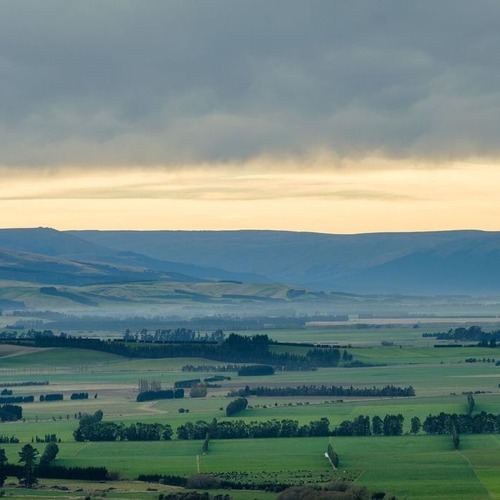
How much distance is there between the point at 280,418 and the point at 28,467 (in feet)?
104

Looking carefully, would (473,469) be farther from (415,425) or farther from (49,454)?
(49,454)

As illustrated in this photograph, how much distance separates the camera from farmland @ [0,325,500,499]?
95625 mm

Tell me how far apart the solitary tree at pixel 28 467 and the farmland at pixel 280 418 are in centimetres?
82

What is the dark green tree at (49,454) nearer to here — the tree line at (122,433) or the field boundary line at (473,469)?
the tree line at (122,433)

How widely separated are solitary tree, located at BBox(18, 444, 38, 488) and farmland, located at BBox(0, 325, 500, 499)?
0.82 metres

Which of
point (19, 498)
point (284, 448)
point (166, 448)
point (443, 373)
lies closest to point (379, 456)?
point (284, 448)

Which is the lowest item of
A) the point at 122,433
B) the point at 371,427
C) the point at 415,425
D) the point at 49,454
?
the point at 49,454

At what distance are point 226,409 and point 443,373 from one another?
4354 cm

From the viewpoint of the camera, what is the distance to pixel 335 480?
9256 centimetres

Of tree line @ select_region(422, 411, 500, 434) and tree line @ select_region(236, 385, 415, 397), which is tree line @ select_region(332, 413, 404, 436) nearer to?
tree line @ select_region(422, 411, 500, 434)

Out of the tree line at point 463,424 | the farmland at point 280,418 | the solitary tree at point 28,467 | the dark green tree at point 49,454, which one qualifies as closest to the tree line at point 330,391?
the farmland at point 280,418

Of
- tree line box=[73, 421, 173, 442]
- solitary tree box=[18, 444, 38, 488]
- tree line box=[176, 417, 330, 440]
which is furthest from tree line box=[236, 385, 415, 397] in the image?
solitary tree box=[18, 444, 38, 488]

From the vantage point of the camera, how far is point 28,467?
324ft

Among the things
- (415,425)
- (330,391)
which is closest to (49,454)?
(415,425)
